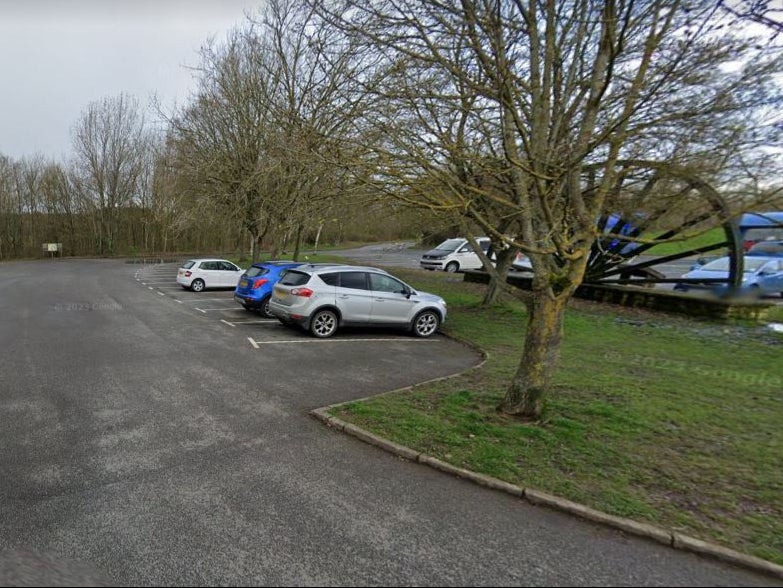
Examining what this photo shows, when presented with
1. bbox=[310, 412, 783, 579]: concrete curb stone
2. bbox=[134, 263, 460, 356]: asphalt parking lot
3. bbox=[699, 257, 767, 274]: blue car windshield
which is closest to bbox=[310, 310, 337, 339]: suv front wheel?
bbox=[134, 263, 460, 356]: asphalt parking lot

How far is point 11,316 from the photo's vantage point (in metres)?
11.7

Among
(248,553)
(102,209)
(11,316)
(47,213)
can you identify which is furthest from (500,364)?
(47,213)

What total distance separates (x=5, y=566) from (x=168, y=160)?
25.5m

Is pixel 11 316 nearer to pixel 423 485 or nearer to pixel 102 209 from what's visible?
pixel 423 485

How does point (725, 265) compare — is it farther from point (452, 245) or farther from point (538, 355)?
point (538, 355)

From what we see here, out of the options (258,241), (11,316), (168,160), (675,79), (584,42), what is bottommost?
(11,316)

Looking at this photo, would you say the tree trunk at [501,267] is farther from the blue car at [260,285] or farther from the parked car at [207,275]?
the parked car at [207,275]

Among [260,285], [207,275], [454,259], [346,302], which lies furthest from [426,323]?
[454,259]

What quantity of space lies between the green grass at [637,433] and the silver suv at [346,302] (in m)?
2.52

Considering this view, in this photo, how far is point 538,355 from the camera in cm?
506

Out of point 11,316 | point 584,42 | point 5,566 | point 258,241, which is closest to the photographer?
point 5,566

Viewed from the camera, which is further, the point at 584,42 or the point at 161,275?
the point at 161,275

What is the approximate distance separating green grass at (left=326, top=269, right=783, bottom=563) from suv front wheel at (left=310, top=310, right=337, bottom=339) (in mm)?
3692

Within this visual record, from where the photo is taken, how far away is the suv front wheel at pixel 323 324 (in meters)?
9.98
